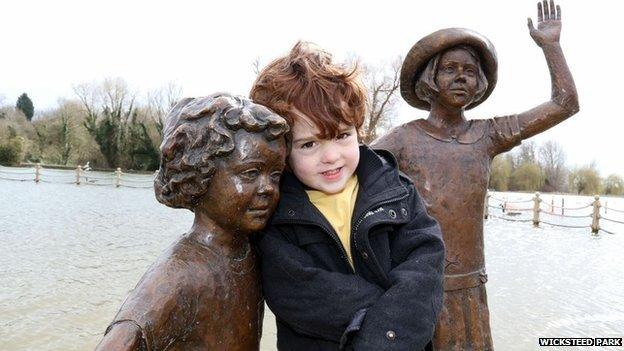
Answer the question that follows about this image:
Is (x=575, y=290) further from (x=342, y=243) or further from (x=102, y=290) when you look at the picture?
(x=342, y=243)

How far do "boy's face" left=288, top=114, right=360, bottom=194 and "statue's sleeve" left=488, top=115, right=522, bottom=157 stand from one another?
115 cm

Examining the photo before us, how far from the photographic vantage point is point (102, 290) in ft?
23.5

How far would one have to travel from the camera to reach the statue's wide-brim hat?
2.36 m

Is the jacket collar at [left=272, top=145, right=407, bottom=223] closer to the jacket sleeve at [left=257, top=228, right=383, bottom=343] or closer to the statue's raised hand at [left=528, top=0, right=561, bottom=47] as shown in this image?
the jacket sleeve at [left=257, top=228, right=383, bottom=343]

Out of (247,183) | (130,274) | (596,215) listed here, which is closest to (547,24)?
(247,183)

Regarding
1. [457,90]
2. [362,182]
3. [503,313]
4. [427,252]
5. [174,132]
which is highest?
[457,90]

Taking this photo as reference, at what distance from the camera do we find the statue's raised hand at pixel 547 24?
2506mm

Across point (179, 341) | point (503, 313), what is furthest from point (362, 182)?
point (503, 313)

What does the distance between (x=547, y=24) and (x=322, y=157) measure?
1.56 m

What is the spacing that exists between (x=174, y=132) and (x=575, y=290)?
28.9ft

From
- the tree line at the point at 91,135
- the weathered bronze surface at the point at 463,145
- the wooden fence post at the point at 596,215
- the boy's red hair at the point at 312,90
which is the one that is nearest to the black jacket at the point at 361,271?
the boy's red hair at the point at 312,90

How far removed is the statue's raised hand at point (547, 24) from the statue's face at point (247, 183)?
1661 mm

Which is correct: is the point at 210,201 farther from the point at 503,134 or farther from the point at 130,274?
the point at 130,274

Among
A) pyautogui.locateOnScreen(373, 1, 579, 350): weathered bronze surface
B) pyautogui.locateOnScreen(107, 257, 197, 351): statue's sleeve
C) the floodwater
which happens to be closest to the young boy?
pyautogui.locateOnScreen(107, 257, 197, 351): statue's sleeve
